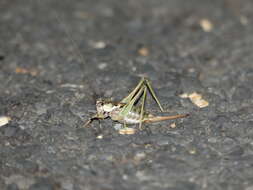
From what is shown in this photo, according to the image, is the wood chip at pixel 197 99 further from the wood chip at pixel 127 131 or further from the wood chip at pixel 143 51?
the wood chip at pixel 143 51

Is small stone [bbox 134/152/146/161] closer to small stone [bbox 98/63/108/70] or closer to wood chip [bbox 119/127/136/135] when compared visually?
wood chip [bbox 119/127/136/135]

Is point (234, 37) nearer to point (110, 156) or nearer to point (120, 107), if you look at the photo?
point (120, 107)

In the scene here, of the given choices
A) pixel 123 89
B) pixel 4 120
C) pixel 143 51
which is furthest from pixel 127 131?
pixel 143 51

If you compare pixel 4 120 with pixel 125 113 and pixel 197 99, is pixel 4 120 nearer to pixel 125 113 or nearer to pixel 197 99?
pixel 125 113

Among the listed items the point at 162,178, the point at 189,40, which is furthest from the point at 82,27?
the point at 162,178

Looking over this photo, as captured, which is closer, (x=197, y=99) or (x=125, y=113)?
(x=125, y=113)

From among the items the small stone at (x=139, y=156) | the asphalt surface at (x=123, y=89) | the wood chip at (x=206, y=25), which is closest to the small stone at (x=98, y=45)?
the asphalt surface at (x=123, y=89)

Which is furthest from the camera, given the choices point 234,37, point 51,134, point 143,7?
point 143,7

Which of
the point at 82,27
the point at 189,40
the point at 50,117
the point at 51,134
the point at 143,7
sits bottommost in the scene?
the point at 51,134
